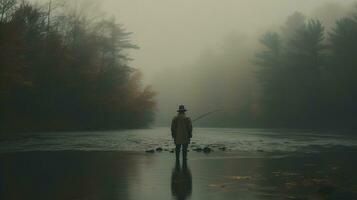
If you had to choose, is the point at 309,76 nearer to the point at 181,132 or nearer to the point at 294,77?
the point at 294,77

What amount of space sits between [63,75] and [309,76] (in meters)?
32.9

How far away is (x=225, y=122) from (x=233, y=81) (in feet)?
37.3

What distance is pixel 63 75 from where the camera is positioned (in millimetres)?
63938

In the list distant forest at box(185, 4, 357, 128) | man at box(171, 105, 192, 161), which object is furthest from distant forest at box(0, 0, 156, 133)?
man at box(171, 105, 192, 161)

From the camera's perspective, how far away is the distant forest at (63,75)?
5053 cm

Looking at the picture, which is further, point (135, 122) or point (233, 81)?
point (233, 81)

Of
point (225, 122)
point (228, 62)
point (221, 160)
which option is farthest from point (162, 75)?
point (221, 160)

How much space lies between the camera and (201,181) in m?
14.4

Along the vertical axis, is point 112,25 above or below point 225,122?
above

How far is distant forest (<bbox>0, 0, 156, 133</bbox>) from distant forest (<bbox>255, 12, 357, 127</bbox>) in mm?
17863

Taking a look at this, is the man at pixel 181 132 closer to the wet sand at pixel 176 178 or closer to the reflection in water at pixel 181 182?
the wet sand at pixel 176 178

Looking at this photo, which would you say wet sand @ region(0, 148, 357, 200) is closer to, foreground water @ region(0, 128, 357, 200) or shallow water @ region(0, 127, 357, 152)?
foreground water @ region(0, 128, 357, 200)

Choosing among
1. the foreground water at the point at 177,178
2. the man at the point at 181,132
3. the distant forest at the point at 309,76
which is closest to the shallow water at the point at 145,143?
the foreground water at the point at 177,178

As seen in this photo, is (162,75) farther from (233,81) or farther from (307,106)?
(307,106)
